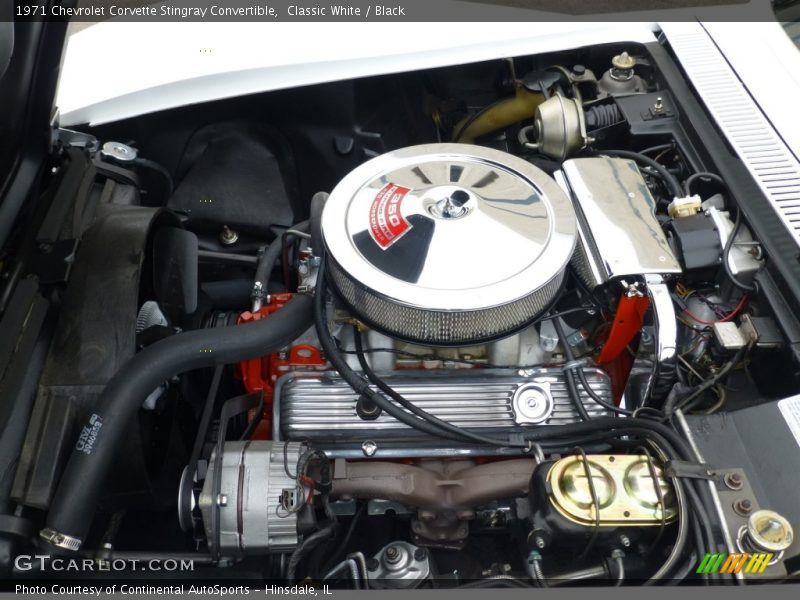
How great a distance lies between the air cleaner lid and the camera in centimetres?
121

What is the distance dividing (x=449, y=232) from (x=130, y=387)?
0.57 meters

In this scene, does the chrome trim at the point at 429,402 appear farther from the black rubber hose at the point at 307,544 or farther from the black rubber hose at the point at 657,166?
the black rubber hose at the point at 657,166

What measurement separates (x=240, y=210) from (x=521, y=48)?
79 centimetres

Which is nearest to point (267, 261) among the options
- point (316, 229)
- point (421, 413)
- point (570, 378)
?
point (316, 229)

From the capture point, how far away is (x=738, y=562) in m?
1.07

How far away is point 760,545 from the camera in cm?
106

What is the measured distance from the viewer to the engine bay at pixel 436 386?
1168 millimetres

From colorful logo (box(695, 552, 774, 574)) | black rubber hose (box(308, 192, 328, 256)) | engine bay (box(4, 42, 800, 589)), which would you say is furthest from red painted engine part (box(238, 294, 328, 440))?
colorful logo (box(695, 552, 774, 574))

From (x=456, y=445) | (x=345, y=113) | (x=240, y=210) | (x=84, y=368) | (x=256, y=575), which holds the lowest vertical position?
(x=256, y=575)

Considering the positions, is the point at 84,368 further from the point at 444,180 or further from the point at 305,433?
the point at 444,180

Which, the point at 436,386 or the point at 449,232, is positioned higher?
the point at 449,232

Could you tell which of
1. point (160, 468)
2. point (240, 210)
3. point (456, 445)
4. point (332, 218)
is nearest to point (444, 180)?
point (332, 218)

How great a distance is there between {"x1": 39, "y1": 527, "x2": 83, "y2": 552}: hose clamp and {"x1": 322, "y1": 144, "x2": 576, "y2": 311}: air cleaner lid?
0.58 m

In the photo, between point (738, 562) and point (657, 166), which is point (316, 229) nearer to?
point (657, 166)
